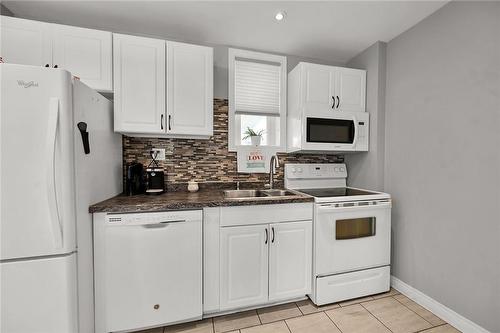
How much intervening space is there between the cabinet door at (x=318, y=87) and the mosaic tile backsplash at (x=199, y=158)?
2.82 feet

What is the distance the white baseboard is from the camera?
1.51 meters

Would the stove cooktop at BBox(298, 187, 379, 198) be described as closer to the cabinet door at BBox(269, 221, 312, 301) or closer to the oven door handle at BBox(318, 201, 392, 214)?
the oven door handle at BBox(318, 201, 392, 214)

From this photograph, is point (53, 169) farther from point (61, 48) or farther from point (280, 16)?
point (280, 16)

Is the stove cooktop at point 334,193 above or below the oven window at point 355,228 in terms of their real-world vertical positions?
above

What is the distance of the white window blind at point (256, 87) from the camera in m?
2.37

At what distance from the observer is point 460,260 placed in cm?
159

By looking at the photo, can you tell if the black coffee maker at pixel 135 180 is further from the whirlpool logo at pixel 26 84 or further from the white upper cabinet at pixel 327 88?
the white upper cabinet at pixel 327 88

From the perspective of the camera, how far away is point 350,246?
74.2 inches

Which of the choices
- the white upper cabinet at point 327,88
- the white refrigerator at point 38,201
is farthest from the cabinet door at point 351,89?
the white refrigerator at point 38,201

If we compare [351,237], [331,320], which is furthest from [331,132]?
[331,320]

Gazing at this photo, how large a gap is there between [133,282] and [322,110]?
7.08 ft

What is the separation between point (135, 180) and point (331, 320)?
6.50ft

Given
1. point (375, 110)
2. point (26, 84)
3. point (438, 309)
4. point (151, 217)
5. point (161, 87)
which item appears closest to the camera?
point (26, 84)

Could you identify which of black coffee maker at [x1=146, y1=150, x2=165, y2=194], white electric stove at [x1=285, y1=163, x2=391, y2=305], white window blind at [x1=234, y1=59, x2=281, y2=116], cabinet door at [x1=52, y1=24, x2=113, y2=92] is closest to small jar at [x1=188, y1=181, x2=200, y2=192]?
black coffee maker at [x1=146, y1=150, x2=165, y2=194]
